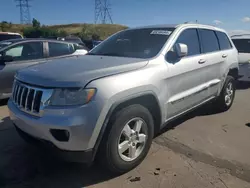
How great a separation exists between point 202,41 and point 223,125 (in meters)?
1.57

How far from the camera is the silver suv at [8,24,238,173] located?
2.92 m

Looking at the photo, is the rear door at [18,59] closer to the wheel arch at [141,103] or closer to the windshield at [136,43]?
the windshield at [136,43]

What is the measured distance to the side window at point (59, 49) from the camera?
7504 mm

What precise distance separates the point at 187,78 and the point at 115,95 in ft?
5.26

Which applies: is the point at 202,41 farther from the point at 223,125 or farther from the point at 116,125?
the point at 116,125

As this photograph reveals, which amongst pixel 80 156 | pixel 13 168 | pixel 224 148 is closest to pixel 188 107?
pixel 224 148

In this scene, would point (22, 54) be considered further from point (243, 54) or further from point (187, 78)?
point (243, 54)

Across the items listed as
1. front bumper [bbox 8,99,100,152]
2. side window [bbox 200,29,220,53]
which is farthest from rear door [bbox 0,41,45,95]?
side window [bbox 200,29,220,53]

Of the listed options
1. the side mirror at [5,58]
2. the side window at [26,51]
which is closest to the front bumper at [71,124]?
the side mirror at [5,58]

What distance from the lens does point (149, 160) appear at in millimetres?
3775

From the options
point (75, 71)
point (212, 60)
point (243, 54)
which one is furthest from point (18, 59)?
point (243, 54)

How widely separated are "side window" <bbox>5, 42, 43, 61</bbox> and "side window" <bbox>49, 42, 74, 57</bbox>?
11.7 inches

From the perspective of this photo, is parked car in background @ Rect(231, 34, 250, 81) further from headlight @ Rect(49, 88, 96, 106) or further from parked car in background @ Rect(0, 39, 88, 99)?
headlight @ Rect(49, 88, 96, 106)

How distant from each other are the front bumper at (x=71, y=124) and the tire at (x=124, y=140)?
0.78ft
